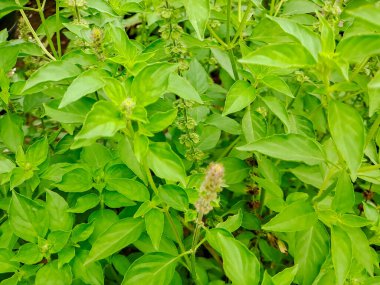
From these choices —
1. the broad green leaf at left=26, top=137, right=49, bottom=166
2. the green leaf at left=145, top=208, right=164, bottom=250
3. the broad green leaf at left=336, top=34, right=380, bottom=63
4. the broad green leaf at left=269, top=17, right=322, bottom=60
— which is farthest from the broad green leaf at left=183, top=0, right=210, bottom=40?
the broad green leaf at left=26, top=137, right=49, bottom=166

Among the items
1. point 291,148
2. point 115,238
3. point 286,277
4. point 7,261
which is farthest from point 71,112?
point 286,277

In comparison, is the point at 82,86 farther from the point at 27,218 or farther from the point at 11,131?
the point at 11,131

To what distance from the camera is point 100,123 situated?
977 mm

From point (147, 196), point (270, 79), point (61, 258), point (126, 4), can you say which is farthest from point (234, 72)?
point (61, 258)

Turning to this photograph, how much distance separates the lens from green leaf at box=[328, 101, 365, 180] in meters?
1.01

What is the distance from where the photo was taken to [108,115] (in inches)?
39.5

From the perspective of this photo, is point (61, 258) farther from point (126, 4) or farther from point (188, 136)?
point (126, 4)

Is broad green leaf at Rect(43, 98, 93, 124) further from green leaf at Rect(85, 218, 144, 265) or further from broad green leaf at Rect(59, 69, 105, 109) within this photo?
green leaf at Rect(85, 218, 144, 265)

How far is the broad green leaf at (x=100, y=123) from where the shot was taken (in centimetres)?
95

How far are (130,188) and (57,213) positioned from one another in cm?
25

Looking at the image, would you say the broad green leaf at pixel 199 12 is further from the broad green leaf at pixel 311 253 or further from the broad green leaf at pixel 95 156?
the broad green leaf at pixel 311 253

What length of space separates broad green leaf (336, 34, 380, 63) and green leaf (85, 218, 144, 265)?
0.68m

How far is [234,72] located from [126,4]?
395 millimetres

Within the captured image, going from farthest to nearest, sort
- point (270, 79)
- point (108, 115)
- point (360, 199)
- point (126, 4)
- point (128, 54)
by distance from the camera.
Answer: point (360, 199), point (126, 4), point (270, 79), point (128, 54), point (108, 115)
